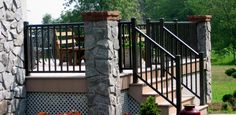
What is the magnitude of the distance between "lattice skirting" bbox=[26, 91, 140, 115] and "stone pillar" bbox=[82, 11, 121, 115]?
0.43 metres

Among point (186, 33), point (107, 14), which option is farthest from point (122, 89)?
point (186, 33)

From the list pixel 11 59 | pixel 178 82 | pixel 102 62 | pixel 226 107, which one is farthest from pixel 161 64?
pixel 226 107

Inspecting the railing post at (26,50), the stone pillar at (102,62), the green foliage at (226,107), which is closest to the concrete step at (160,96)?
the stone pillar at (102,62)

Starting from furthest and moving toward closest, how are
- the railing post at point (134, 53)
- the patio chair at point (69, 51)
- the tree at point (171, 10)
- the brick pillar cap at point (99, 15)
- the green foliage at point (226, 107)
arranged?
1. the tree at point (171, 10)
2. the green foliage at point (226, 107)
3. the railing post at point (134, 53)
4. the patio chair at point (69, 51)
5. the brick pillar cap at point (99, 15)

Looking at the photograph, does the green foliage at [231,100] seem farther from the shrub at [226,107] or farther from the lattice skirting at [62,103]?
the lattice skirting at [62,103]

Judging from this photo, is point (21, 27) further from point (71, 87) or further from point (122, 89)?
point (122, 89)

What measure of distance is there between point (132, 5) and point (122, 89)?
3735 centimetres

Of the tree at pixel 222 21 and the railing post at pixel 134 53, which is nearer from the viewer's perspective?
the railing post at pixel 134 53

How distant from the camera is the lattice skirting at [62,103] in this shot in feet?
32.9

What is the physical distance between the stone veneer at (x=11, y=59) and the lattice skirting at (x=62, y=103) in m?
0.20

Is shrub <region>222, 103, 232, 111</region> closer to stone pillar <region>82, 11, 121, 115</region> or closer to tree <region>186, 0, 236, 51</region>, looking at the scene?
stone pillar <region>82, 11, 121, 115</region>

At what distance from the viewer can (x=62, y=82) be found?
1004cm

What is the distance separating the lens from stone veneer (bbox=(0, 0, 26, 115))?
966 cm

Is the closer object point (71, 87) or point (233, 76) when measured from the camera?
point (71, 87)
